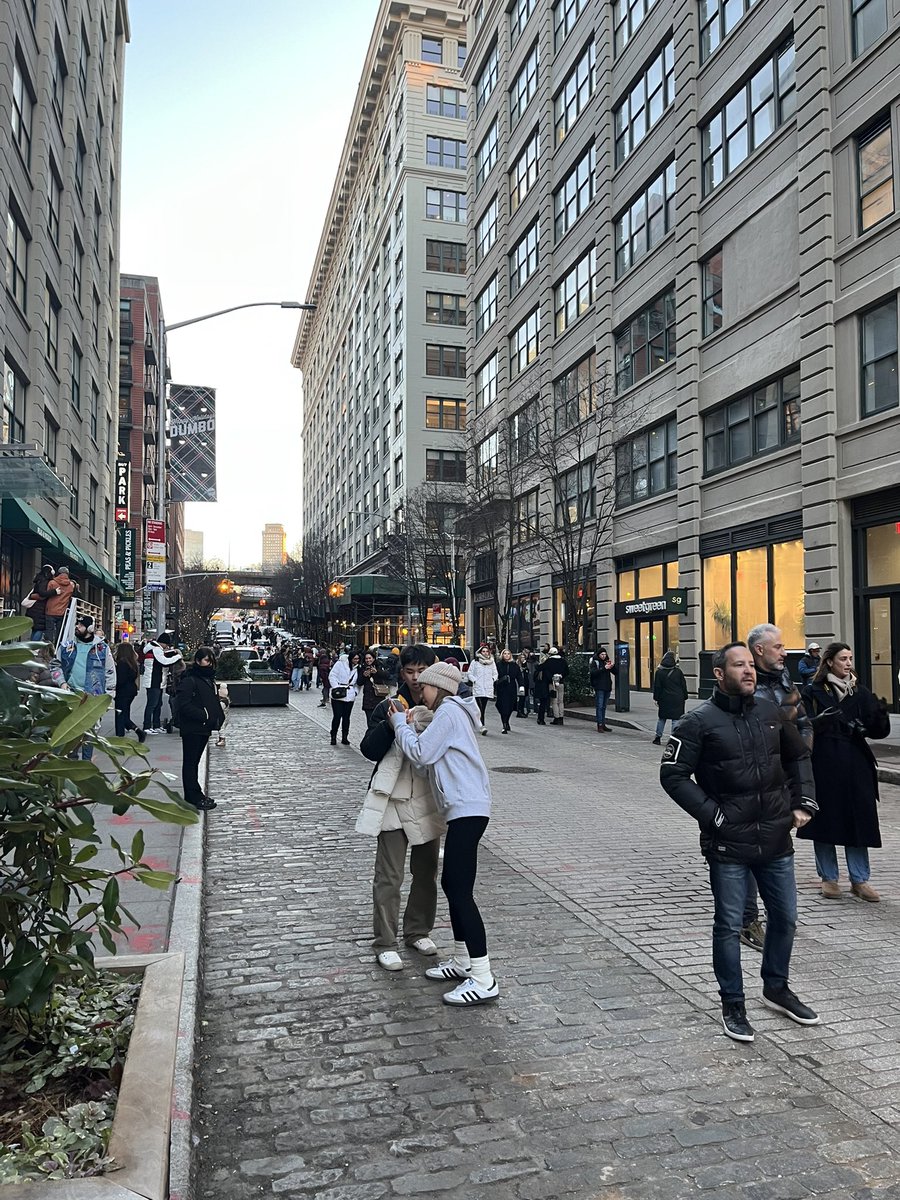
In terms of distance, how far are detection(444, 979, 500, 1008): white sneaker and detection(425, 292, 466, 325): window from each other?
2498 inches

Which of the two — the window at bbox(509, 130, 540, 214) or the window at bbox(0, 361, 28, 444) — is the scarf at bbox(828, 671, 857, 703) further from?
the window at bbox(509, 130, 540, 214)

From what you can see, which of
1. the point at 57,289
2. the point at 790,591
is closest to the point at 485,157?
the point at 57,289

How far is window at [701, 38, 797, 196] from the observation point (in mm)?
21542

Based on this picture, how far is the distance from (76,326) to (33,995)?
32782mm

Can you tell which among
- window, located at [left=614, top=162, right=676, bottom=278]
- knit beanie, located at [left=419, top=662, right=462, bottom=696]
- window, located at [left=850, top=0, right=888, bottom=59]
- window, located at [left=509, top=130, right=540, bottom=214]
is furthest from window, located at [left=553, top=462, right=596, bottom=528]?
knit beanie, located at [left=419, top=662, right=462, bottom=696]

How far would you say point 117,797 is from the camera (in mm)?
2781

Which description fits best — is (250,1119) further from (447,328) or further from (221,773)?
(447,328)

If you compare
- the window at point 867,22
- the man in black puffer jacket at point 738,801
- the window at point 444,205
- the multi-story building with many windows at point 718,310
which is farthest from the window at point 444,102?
the man in black puffer jacket at point 738,801

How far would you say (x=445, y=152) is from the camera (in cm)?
6762

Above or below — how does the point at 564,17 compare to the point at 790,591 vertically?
above

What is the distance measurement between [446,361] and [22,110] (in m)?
41.6

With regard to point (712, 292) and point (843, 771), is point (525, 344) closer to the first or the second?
point (712, 292)

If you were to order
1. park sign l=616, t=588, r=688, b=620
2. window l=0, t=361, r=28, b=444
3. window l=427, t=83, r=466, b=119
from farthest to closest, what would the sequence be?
window l=427, t=83, r=466, b=119
park sign l=616, t=588, r=688, b=620
window l=0, t=361, r=28, b=444

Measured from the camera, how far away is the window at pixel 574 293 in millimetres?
33469
